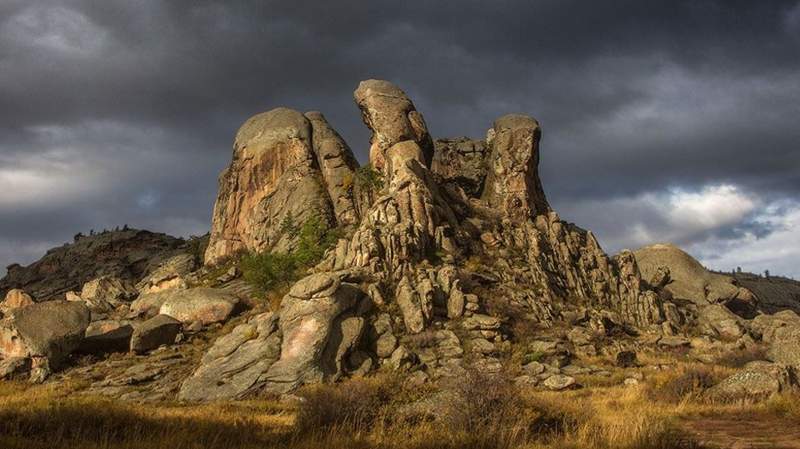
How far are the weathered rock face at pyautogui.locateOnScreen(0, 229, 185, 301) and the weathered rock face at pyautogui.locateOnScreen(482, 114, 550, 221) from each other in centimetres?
3782

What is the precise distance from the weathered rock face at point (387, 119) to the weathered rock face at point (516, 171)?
5.84 metres

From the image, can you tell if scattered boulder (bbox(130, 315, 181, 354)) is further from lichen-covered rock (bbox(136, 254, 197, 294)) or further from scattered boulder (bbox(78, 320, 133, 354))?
lichen-covered rock (bbox(136, 254, 197, 294))

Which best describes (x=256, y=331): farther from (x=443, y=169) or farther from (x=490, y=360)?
(x=443, y=169)

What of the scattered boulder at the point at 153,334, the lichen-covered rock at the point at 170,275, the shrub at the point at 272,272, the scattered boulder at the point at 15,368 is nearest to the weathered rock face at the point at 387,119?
the shrub at the point at 272,272

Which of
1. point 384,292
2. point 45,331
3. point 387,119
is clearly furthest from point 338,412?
point 387,119

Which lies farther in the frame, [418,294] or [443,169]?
[443,169]

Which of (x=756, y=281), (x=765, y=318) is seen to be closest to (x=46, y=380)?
(x=765, y=318)

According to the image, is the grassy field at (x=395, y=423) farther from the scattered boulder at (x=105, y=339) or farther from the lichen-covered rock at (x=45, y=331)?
the scattered boulder at (x=105, y=339)

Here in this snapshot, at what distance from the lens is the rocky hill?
1116 inches

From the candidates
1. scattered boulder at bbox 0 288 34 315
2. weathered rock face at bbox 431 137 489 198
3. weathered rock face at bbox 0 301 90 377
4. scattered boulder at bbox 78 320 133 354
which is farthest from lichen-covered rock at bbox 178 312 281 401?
scattered boulder at bbox 0 288 34 315

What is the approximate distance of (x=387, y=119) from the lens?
4903 cm

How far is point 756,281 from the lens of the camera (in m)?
87.1

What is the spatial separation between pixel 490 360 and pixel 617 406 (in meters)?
9.49

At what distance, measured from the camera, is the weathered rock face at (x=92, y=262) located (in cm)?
6669
